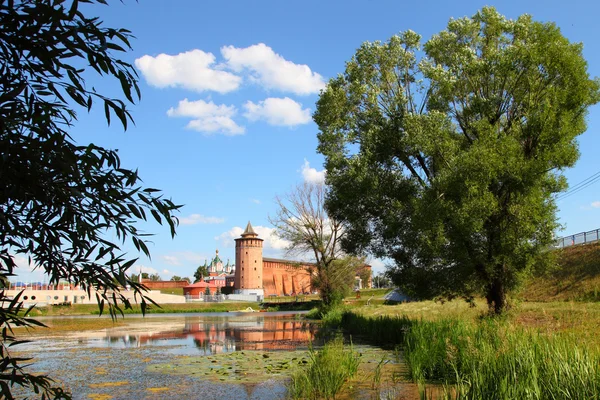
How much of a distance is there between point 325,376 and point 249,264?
83.2 meters

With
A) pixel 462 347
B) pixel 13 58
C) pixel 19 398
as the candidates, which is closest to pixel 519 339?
pixel 462 347

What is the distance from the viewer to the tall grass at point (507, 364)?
18.7 feet

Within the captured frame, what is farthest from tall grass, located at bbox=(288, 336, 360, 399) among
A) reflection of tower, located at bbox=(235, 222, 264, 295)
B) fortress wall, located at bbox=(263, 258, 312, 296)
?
fortress wall, located at bbox=(263, 258, 312, 296)

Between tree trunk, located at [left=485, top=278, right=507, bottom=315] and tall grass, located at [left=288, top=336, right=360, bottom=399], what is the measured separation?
8.39 meters

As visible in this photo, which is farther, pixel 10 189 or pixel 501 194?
pixel 501 194

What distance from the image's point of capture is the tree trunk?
16.6 metres

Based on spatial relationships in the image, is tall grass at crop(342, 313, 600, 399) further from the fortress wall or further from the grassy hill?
the fortress wall

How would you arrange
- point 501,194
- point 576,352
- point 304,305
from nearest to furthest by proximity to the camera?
point 576,352
point 501,194
point 304,305

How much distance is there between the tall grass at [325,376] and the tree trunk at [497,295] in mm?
8393

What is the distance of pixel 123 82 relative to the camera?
10.1 feet

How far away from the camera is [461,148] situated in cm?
1755

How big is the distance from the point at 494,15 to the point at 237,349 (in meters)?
15.0

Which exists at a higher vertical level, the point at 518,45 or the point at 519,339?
the point at 518,45

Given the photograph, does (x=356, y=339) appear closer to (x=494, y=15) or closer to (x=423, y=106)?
(x=423, y=106)
